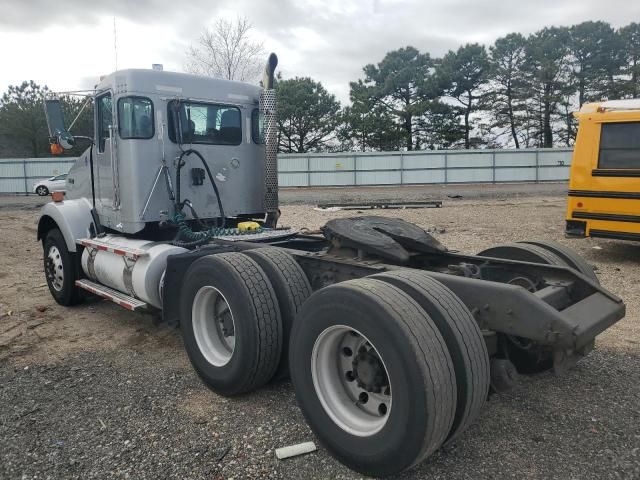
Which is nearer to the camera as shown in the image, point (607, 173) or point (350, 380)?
point (350, 380)

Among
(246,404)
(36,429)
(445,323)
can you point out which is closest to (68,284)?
(36,429)

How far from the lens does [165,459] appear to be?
328 centimetres

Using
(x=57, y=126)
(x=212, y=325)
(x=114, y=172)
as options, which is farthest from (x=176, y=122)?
(x=212, y=325)

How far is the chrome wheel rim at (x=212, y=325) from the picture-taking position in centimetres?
436

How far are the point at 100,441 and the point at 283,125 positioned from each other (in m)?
42.6

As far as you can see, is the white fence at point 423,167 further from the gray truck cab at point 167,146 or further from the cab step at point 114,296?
the cab step at point 114,296

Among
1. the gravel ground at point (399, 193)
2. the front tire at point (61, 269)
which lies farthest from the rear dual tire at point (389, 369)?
the gravel ground at point (399, 193)

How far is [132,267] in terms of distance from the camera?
5500mm

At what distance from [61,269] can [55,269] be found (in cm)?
18

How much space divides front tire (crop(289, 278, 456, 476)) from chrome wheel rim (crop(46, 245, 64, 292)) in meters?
4.61

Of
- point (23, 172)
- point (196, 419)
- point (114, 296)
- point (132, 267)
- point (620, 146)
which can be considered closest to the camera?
point (196, 419)

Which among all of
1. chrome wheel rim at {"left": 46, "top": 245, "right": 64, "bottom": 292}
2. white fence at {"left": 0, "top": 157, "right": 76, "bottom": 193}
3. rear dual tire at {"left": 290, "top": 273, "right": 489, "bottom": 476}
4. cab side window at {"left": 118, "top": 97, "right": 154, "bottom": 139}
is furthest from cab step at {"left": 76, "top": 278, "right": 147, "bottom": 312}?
white fence at {"left": 0, "top": 157, "right": 76, "bottom": 193}

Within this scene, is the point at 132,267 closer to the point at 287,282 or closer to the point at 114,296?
the point at 114,296

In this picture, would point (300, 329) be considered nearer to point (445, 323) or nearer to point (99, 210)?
point (445, 323)
